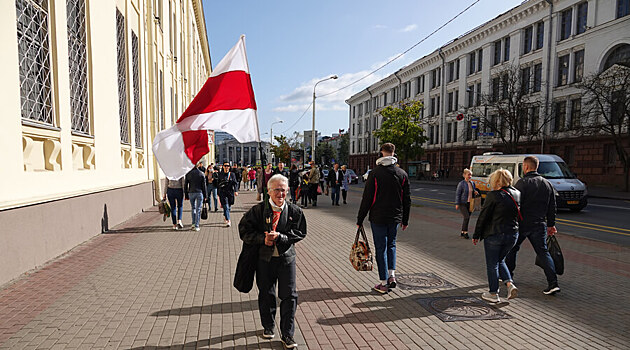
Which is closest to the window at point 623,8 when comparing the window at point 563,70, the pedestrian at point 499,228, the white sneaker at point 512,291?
the window at point 563,70

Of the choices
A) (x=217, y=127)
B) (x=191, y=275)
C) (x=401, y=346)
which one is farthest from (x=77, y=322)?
(x=401, y=346)

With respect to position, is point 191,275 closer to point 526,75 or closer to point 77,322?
point 77,322

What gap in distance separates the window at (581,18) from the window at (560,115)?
17.5ft

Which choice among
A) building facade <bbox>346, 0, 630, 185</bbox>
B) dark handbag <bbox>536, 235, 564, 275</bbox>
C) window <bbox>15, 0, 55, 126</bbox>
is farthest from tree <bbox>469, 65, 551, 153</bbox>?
window <bbox>15, 0, 55, 126</bbox>

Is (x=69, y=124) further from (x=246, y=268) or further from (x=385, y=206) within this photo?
(x=385, y=206)

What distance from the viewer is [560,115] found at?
30875mm

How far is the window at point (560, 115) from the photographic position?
30547 mm

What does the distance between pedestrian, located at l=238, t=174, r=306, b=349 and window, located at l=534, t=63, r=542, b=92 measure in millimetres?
35228

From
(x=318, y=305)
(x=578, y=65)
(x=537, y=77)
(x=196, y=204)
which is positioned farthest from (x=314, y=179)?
(x=537, y=77)

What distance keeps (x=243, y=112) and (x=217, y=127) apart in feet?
1.09

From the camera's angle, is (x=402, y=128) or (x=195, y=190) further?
(x=402, y=128)

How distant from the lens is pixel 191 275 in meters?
5.75

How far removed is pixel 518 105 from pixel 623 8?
335 inches

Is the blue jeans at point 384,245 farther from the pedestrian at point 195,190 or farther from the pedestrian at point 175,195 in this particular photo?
the pedestrian at point 175,195
